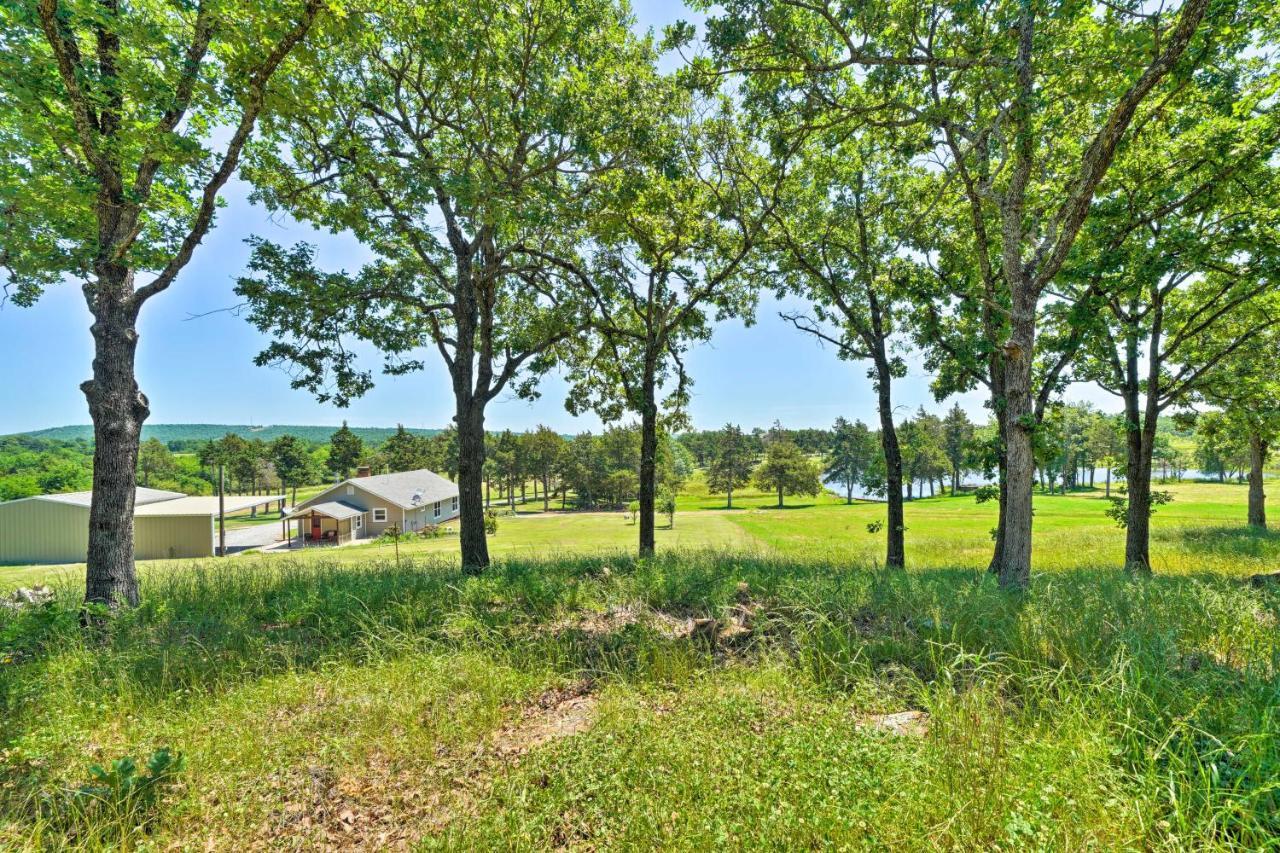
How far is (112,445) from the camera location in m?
5.79

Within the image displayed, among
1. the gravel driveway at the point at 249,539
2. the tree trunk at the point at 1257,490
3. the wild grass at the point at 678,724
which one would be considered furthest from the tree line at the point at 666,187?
the gravel driveway at the point at 249,539

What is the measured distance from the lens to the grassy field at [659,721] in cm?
215

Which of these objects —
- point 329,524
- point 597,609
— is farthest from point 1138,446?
point 329,524

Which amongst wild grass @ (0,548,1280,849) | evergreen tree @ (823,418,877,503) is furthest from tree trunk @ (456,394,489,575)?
evergreen tree @ (823,418,877,503)

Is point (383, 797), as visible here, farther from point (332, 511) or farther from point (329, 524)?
point (329, 524)

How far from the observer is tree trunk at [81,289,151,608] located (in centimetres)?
574

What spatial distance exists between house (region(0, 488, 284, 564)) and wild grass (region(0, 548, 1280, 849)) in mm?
30221

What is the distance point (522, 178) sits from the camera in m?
7.74

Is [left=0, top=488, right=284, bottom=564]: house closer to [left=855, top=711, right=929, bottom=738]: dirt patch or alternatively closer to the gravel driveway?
the gravel driveway

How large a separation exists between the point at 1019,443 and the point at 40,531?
145ft

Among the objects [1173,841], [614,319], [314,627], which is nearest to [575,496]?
[614,319]

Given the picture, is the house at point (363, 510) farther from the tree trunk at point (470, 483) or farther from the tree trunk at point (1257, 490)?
the tree trunk at point (1257, 490)

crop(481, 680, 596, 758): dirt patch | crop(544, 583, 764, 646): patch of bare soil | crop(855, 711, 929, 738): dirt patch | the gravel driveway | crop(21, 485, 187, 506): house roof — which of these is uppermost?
crop(855, 711, 929, 738): dirt patch

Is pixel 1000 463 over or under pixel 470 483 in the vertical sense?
over
